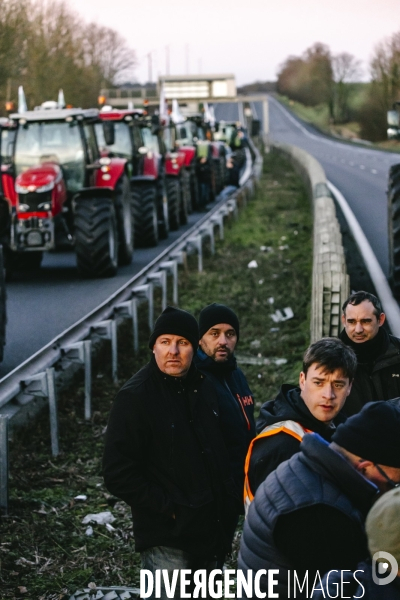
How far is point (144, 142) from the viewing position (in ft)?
86.1

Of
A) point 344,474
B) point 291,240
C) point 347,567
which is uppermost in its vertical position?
point 344,474

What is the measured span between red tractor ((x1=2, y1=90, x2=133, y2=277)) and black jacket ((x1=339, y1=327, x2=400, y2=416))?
11.1 m

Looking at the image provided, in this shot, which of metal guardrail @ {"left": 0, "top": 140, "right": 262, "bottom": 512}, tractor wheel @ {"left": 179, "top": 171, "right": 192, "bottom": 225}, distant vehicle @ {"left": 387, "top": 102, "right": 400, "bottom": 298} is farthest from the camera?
tractor wheel @ {"left": 179, "top": 171, "right": 192, "bottom": 225}

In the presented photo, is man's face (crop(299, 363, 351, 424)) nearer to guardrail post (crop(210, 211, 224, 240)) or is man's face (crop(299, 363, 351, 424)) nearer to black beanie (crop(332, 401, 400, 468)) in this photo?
black beanie (crop(332, 401, 400, 468))

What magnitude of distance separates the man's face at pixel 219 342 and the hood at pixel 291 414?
1082mm

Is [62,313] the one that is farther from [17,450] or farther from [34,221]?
[17,450]

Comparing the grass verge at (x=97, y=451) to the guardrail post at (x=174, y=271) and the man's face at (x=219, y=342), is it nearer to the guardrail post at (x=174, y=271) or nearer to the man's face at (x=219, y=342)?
the guardrail post at (x=174, y=271)

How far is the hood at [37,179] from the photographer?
1650cm

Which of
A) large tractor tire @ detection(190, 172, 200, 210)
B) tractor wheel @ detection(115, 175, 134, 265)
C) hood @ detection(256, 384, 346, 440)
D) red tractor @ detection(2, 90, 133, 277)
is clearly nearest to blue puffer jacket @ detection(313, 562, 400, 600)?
hood @ detection(256, 384, 346, 440)

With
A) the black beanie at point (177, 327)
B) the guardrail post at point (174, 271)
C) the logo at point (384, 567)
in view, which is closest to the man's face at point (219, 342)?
the black beanie at point (177, 327)

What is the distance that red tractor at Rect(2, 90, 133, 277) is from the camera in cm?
1650

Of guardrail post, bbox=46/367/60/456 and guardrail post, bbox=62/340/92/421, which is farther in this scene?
guardrail post, bbox=62/340/92/421

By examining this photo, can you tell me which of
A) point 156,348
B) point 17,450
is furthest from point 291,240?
point 156,348

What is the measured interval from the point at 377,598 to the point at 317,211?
1557 centimetres
